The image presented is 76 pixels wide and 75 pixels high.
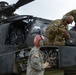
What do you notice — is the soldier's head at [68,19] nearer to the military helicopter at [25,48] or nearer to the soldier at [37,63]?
the military helicopter at [25,48]

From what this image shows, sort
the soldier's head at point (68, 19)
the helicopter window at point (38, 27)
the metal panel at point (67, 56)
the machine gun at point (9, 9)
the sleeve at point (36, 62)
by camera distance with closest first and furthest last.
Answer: the sleeve at point (36, 62)
the metal panel at point (67, 56)
the soldier's head at point (68, 19)
the helicopter window at point (38, 27)
the machine gun at point (9, 9)

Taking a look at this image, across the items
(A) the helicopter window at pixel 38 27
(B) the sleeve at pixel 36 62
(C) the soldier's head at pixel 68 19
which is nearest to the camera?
(B) the sleeve at pixel 36 62

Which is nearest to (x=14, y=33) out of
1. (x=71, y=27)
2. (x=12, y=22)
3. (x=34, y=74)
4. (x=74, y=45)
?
(x=12, y=22)

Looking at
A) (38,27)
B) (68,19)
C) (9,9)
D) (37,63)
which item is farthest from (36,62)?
(9,9)

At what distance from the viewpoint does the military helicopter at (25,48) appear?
273 inches

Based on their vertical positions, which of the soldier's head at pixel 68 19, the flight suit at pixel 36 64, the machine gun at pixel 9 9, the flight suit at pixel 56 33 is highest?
the machine gun at pixel 9 9

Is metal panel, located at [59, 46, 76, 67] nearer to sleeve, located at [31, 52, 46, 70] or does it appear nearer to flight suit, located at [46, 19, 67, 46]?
flight suit, located at [46, 19, 67, 46]

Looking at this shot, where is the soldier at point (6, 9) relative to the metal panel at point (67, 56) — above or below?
above

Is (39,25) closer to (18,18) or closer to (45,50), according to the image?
(18,18)

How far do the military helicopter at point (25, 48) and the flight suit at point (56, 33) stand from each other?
0.17 m

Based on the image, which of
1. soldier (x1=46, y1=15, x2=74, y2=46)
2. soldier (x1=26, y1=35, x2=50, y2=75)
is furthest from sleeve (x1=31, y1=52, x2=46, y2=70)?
soldier (x1=46, y1=15, x2=74, y2=46)

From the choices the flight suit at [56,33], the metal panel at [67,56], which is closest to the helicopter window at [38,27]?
the flight suit at [56,33]

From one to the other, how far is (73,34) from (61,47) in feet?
2.47

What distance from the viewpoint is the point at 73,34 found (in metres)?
7.60
